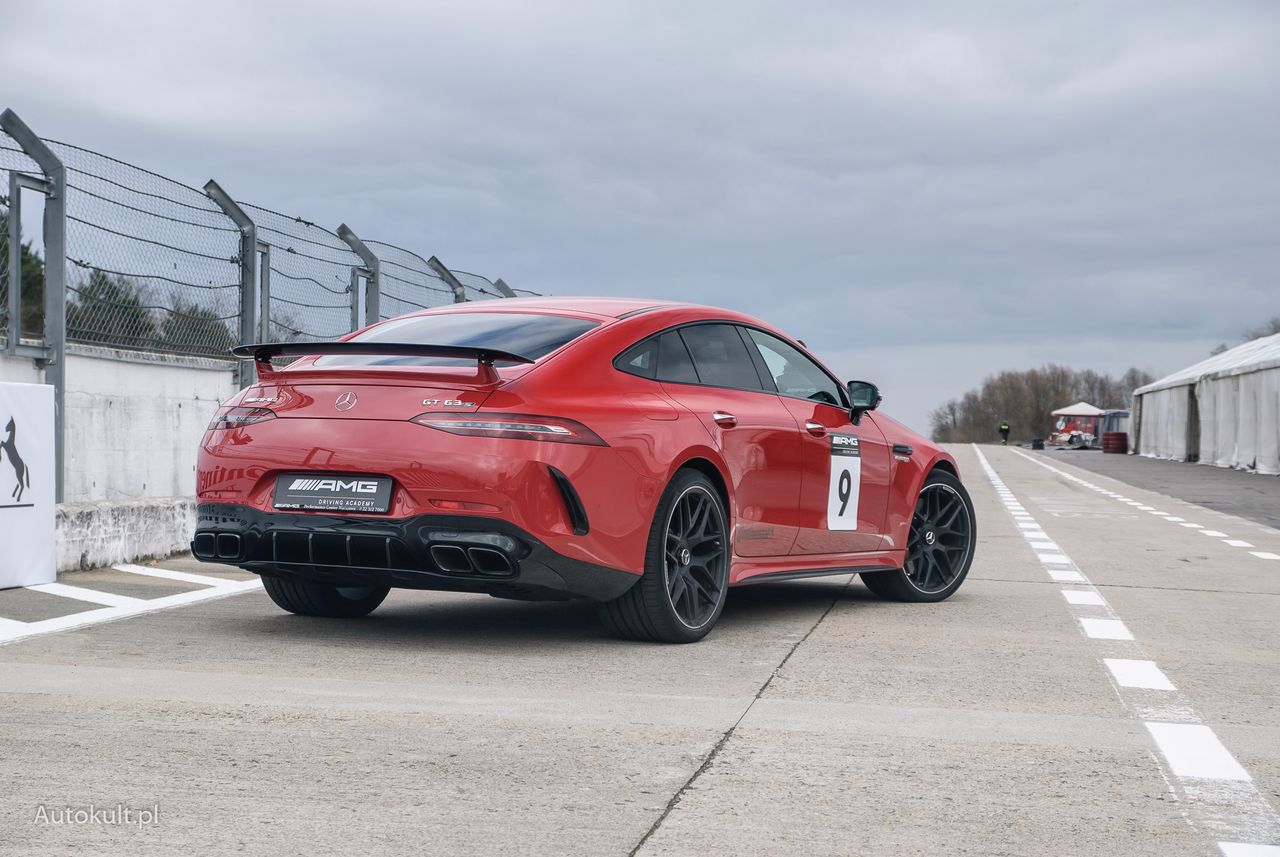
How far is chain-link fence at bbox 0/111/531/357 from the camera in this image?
1022cm

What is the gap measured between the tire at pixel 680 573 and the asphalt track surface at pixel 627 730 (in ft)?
0.36

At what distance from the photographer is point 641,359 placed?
267 inches

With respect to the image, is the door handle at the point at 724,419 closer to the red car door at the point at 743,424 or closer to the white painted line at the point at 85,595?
the red car door at the point at 743,424

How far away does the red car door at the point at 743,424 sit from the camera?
6992mm

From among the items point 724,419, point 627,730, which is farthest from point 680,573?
point 627,730

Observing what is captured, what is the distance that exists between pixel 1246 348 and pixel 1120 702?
46142 millimetres

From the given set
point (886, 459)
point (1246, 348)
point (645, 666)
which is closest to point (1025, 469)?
point (1246, 348)

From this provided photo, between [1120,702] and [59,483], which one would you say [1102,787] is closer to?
[1120,702]

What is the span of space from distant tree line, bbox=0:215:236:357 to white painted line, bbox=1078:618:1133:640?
21.4ft

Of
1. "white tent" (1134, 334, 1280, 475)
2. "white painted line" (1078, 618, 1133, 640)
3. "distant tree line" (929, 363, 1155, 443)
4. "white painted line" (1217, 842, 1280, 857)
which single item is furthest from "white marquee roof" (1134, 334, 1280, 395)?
"distant tree line" (929, 363, 1155, 443)

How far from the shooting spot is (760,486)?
24.0 ft

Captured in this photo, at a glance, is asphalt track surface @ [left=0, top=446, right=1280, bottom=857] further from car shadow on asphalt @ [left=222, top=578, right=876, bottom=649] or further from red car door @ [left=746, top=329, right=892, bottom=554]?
red car door @ [left=746, top=329, right=892, bottom=554]

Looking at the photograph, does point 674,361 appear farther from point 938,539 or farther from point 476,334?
point 938,539

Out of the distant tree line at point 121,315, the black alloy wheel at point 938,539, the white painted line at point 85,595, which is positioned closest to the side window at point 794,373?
the black alloy wheel at point 938,539
